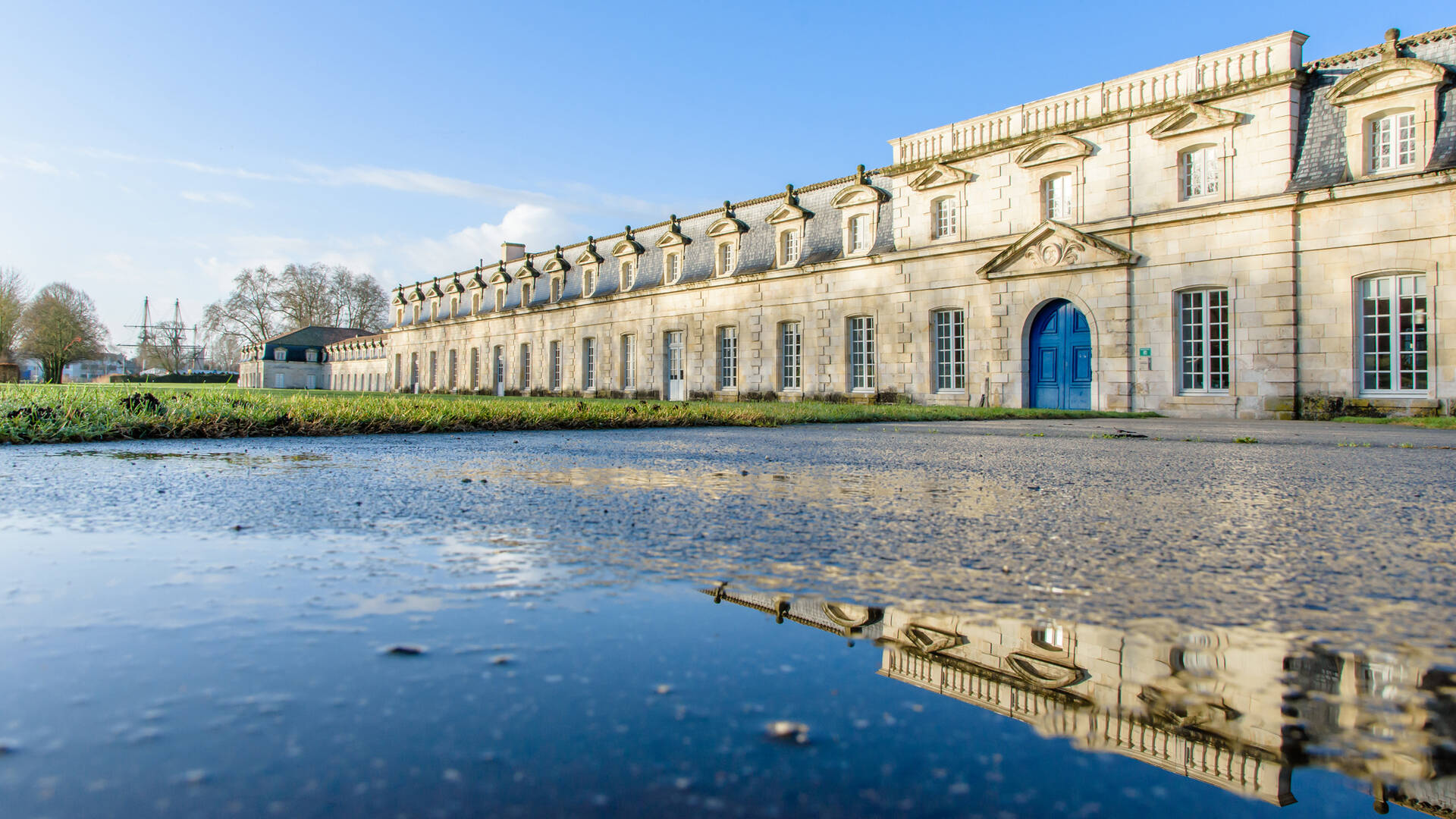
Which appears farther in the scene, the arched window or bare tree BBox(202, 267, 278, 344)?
bare tree BBox(202, 267, 278, 344)

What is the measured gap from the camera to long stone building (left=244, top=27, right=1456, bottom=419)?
16688 mm

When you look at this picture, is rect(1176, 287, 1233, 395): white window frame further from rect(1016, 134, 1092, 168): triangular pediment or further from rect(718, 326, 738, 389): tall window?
rect(718, 326, 738, 389): tall window

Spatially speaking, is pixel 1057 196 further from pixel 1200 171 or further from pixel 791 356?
pixel 791 356

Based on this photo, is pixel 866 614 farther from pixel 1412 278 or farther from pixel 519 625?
pixel 1412 278

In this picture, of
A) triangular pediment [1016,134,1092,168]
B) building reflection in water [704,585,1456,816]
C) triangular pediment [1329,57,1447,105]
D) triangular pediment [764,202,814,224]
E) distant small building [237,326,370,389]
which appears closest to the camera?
building reflection in water [704,585,1456,816]

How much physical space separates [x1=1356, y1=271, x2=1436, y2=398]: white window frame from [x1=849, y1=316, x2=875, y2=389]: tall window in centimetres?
1263

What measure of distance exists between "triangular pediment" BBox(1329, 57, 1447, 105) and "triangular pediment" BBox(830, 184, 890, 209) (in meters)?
12.2

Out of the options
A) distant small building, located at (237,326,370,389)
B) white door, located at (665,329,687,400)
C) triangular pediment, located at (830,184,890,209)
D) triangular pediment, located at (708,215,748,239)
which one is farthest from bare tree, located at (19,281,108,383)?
triangular pediment, located at (830,184,890,209)

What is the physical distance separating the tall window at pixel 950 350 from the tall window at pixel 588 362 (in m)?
19.4

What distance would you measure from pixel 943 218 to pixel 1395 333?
11.5 m

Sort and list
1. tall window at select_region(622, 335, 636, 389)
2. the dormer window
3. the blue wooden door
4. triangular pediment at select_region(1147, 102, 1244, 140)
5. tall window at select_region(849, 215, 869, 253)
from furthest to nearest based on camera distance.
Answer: tall window at select_region(622, 335, 636, 389)
the dormer window
tall window at select_region(849, 215, 869, 253)
the blue wooden door
triangular pediment at select_region(1147, 102, 1244, 140)

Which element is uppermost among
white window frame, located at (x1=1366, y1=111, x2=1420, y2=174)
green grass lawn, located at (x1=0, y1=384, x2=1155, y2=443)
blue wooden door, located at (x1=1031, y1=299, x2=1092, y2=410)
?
white window frame, located at (x1=1366, y1=111, x2=1420, y2=174)

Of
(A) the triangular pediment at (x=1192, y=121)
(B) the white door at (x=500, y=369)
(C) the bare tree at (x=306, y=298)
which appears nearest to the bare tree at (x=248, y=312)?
(C) the bare tree at (x=306, y=298)

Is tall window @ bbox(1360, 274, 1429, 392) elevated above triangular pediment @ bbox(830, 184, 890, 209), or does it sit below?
below
